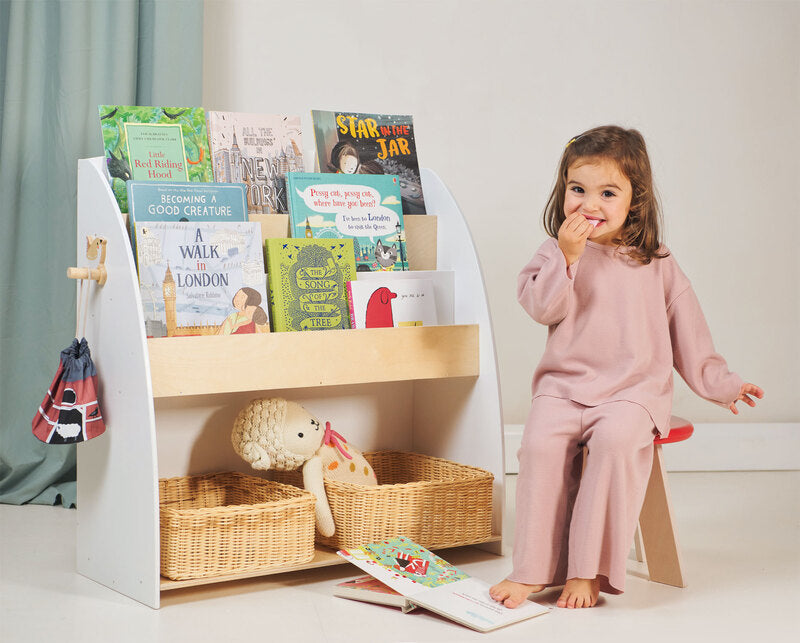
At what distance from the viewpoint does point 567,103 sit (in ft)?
8.39

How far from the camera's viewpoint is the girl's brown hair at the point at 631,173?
156 centimetres

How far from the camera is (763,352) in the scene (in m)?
2.72

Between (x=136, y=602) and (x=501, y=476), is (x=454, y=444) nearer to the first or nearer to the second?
(x=501, y=476)

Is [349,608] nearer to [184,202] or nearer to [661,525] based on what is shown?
[661,525]

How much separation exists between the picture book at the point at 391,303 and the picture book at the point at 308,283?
28 mm

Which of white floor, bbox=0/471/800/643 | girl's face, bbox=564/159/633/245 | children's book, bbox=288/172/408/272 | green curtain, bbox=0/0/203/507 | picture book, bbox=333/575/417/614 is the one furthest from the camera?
green curtain, bbox=0/0/203/507

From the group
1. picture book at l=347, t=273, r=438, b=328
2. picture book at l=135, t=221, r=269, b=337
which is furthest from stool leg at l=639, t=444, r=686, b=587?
picture book at l=135, t=221, r=269, b=337

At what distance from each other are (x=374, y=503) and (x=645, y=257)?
64 centimetres

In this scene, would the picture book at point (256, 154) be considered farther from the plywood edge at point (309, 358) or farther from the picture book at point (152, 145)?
the plywood edge at point (309, 358)

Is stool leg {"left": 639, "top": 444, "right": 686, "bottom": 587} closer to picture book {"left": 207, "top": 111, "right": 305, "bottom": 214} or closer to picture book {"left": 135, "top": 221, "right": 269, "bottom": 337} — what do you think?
picture book {"left": 135, "top": 221, "right": 269, "bottom": 337}

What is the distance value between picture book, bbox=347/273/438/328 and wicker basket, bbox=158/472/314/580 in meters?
0.35

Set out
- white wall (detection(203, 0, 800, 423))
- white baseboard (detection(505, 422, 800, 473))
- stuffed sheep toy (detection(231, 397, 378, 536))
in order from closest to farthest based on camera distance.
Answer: stuffed sheep toy (detection(231, 397, 378, 536)) < white wall (detection(203, 0, 800, 423)) < white baseboard (detection(505, 422, 800, 473))

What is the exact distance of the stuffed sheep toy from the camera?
167cm

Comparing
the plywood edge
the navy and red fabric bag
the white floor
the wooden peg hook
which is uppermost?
the wooden peg hook
